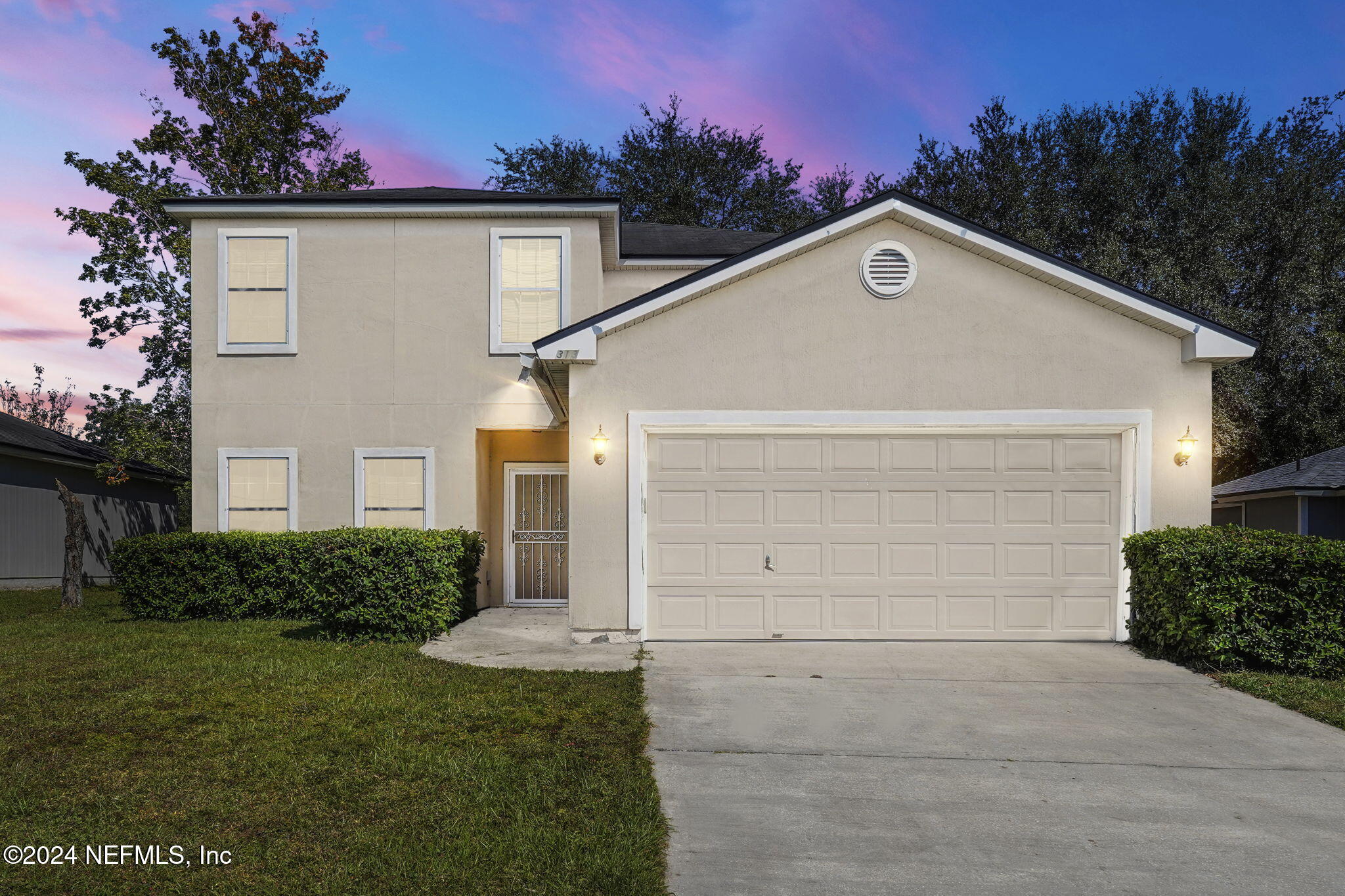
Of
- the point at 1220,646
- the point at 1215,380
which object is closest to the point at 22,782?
the point at 1220,646

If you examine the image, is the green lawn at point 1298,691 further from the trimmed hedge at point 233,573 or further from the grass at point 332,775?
the trimmed hedge at point 233,573

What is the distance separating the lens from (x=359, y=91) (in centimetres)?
2239


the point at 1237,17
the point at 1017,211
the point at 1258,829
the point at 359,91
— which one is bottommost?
the point at 1258,829

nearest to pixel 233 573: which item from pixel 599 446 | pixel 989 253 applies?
pixel 599 446

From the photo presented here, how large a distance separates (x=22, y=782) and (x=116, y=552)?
7.57m

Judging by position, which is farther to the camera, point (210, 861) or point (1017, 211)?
point (1017, 211)

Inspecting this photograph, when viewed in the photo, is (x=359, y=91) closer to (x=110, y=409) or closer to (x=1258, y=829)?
(x=110, y=409)

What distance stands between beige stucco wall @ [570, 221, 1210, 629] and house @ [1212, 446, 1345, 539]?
7055 millimetres

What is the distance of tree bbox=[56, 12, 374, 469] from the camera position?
1862 cm

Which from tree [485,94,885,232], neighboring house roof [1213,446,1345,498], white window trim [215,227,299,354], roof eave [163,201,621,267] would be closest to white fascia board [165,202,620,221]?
roof eave [163,201,621,267]

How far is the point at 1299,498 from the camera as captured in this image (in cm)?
1516

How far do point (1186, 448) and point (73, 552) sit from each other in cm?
1612

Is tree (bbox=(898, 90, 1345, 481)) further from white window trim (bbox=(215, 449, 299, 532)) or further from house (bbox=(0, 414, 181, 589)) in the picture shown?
house (bbox=(0, 414, 181, 589))

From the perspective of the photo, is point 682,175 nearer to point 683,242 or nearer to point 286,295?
point 683,242
